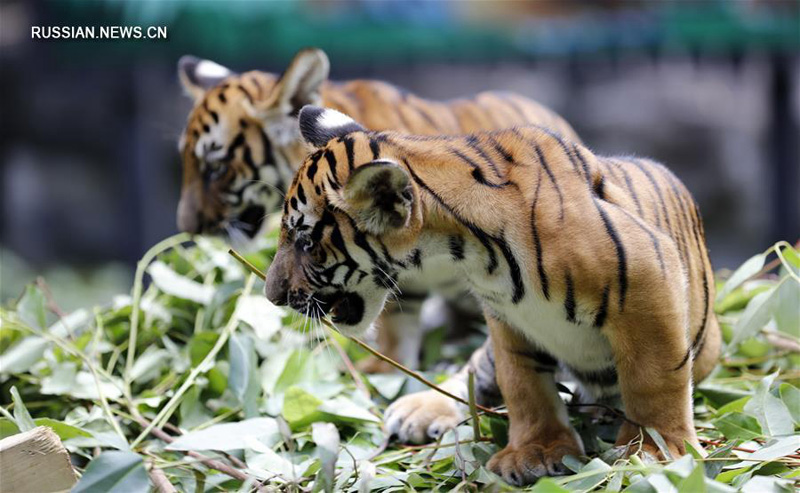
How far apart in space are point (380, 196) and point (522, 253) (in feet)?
1.00

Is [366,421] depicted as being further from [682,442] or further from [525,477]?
[682,442]

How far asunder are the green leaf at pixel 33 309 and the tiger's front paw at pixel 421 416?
1027mm

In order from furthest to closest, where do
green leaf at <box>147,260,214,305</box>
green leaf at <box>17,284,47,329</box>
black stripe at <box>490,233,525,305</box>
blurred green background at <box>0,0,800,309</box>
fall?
blurred green background at <box>0,0,800,309</box>, green leaf at <box>147,260,214,305</box>, green leaf at <box>17,284,47,329</box>, black stripe at <box>490,233,525,305</box>

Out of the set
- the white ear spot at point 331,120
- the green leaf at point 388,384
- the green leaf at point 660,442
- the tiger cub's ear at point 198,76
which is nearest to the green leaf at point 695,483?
the green leaf at point 660,442

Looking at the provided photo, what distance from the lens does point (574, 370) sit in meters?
2.05

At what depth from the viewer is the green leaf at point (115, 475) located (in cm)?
161

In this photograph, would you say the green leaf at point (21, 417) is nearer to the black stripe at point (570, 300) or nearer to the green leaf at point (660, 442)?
the black stripe at point (570, 300)

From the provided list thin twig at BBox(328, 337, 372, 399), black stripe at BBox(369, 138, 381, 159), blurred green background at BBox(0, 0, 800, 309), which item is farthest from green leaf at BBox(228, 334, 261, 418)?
blurred green background at BBox(0, 0, 800, 309)

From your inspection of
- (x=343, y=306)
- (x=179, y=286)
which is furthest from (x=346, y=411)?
(x=179, y=286)

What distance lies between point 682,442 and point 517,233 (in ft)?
1.82

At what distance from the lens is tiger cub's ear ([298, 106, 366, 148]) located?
199cm

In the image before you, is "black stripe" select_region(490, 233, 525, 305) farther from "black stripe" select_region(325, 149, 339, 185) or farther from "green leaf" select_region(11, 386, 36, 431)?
"green leaf" select_region(11, 386, 36, 431)

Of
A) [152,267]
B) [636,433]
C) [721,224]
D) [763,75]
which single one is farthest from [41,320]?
[721,224]

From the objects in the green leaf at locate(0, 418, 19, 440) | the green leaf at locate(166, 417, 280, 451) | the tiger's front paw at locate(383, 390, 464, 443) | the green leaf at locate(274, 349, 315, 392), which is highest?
the green leaf at locate(0, 418, 19, 440)
